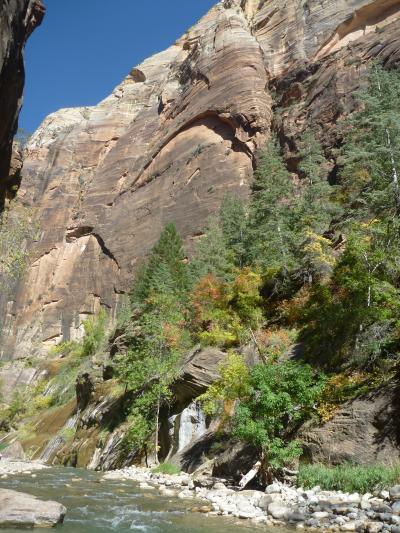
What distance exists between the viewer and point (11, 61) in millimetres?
12227

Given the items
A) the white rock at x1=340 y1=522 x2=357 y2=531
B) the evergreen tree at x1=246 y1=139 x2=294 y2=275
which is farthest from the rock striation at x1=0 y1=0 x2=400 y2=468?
the white rock at x1=340 y1=522 x2=357 y2=531

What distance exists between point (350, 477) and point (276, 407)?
326 centimetres

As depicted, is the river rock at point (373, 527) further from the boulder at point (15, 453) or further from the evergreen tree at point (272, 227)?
the boulder at point (15, 453)

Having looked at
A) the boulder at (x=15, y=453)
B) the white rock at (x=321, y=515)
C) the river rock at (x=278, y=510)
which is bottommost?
the boulder at (x=15, y=453)

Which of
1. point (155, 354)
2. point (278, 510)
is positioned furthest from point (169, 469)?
point (278, 510)

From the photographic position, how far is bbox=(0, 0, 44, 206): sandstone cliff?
34.8 feet

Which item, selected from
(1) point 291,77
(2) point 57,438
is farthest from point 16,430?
(1) point 291,77

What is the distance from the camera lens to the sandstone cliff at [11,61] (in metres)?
10.6

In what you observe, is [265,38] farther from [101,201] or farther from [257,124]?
[101,201]

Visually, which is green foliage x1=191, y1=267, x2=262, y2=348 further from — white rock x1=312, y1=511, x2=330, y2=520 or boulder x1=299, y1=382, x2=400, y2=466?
white rock x1=312, y1=511, x2=330, y2=520

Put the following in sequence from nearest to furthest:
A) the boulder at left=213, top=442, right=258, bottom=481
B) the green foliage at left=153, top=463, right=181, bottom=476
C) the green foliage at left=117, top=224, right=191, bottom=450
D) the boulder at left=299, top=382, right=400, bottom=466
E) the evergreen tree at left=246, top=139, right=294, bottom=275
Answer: the boulder at left=299, top=382, right=400, bottom=466 < the boulder at left=213, top=442, right=258, bottom=481 < the green foliage at left=153, top=463, right=181, bottom=476 < the green foliage at left=117, top=224, right=191, bottom=450 < the evergreen tree at left=246, top=139, right=294, bottom=275

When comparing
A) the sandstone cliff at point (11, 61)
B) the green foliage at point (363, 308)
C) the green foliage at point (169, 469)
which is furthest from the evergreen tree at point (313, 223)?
the sandstone cliff at point (11, 61)

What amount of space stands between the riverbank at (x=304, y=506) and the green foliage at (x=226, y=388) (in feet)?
10.9

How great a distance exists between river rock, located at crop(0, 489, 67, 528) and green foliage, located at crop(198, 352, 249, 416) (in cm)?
731
